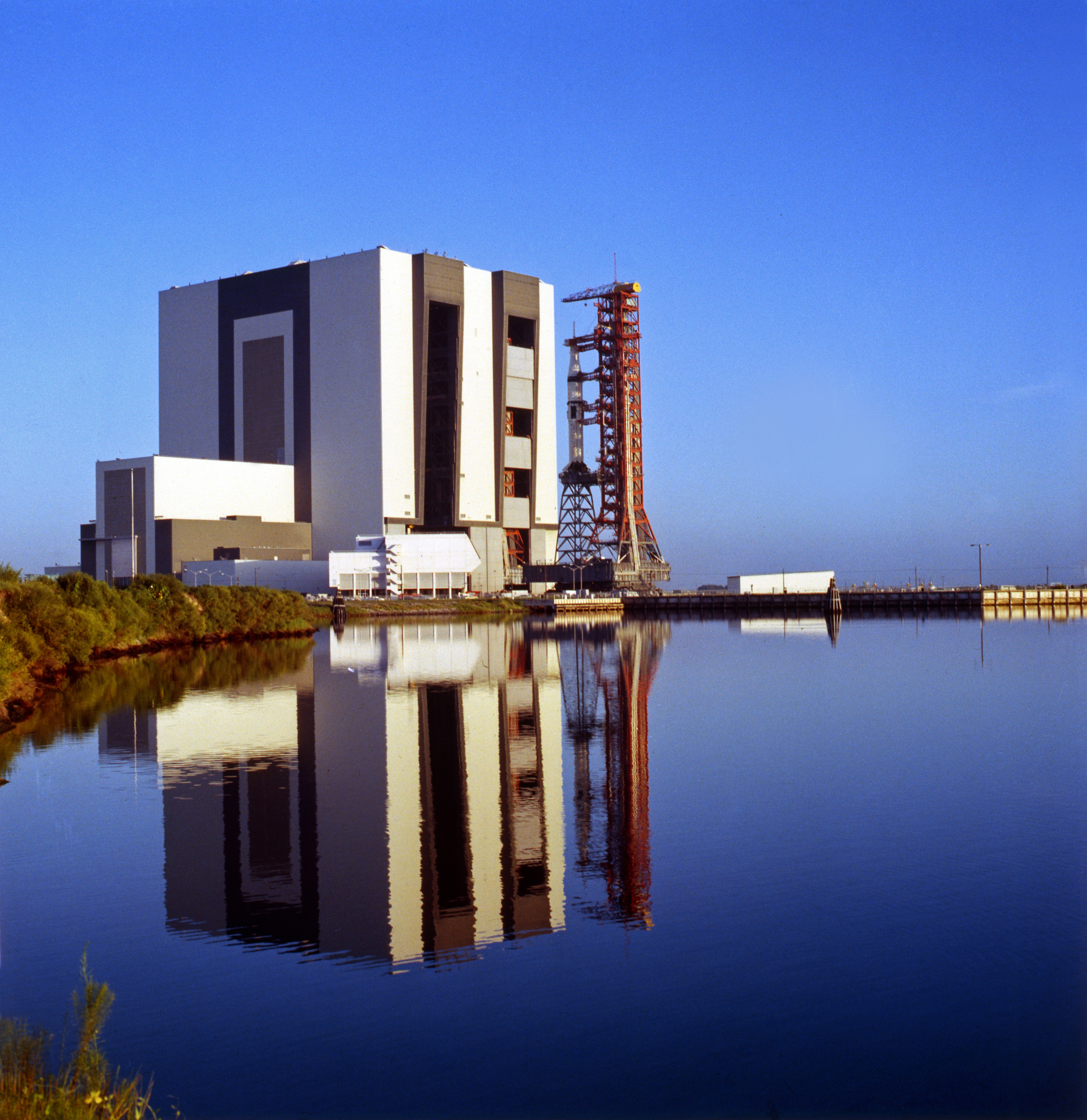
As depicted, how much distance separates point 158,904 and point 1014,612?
8208 centimetres

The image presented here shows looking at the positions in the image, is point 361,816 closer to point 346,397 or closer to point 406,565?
point 406,565

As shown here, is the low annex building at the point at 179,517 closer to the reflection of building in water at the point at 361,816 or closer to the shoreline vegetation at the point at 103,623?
the shoreline vegetation at the point at 103,623

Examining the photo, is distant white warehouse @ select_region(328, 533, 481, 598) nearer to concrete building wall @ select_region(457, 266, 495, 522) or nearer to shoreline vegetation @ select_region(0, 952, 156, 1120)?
concrete building wall @ select_region(457, 266, 495, 522)

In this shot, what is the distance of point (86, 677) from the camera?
3008cm

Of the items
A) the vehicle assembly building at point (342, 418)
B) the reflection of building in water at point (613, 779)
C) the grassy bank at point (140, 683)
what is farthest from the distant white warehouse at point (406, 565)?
the reflection of building in water at point (613, 779)

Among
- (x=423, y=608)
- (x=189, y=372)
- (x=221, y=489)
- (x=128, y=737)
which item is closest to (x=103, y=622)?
(x=128, y=737)

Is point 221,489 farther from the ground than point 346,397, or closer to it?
closer to it

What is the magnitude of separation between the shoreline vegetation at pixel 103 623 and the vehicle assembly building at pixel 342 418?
19.5 m

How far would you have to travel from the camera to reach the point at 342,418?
84438mm

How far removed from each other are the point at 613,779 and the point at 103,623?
2393 centimetres

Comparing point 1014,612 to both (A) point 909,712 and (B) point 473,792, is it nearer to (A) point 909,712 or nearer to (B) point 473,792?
(A) point 909,712

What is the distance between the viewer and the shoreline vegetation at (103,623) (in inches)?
993

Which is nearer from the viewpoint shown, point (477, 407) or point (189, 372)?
point (477, 407)

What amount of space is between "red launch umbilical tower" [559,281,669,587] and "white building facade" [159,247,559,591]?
4110 mm
